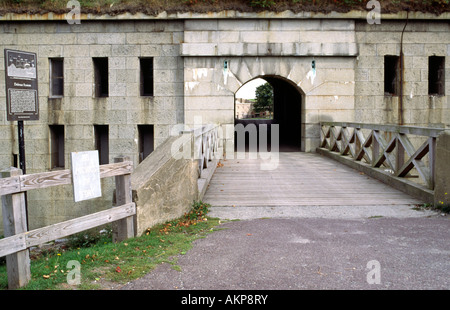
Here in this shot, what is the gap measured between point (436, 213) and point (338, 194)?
188 cm

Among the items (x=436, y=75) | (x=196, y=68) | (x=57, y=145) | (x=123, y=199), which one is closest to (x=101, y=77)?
(x=57, y=145)

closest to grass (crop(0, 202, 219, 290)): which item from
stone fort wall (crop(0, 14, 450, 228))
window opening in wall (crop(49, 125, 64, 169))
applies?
stone fort wall (crop(0, 14, 450, 228))

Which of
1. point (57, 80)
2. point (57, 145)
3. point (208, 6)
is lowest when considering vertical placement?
point (57, 145)

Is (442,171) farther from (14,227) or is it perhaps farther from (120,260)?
(14,227)

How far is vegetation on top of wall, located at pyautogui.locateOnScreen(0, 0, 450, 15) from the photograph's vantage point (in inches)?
543

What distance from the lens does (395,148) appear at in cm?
861

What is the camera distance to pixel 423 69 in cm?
1430

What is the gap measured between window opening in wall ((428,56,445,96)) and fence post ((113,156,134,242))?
13015mm

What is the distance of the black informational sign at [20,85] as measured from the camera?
7543 millimetres

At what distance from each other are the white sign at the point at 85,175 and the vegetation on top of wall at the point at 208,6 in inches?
405

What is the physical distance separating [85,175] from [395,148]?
21.3ft

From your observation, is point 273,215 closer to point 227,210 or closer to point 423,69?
point 227,210

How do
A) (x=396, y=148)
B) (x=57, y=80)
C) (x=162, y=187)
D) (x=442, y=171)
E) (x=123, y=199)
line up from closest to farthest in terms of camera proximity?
(x=123, y=199)
(x=162, y=187)
(x=442, y=171)
(x=396, y=148)
(x=57, y=80)

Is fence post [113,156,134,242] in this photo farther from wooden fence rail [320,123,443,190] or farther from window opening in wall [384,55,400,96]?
window opening in wall [384,55,400,96]
